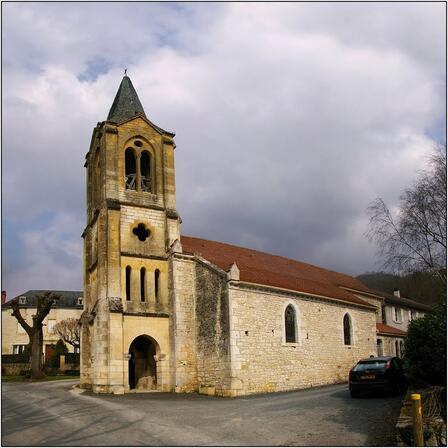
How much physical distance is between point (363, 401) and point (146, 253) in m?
13.0

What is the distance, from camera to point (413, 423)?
10109 mm

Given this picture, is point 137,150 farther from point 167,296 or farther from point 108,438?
point 108,438

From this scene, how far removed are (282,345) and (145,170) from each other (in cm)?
1197

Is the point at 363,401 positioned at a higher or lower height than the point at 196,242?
lower

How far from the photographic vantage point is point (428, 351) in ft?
43.3

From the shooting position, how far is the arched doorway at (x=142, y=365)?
88.2ft

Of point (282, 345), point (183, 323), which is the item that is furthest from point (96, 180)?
point (282, 345)

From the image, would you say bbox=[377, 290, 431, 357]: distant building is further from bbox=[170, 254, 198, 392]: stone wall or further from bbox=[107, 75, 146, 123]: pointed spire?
bbox=[107, 75, 146, 123]: pointed spire

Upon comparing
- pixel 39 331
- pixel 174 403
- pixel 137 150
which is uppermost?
pixel 137 150

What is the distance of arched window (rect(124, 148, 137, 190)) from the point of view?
28.4 m

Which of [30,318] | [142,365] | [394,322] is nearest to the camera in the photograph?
[142,365]

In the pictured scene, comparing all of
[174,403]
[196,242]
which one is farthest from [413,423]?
[196,242]

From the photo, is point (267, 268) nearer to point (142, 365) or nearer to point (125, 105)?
point (142, 365)

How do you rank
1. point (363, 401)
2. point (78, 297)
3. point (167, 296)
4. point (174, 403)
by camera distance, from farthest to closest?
1. point (78, 297)
2. point (167, 296)
3. point (174, 403)
4. point (363, 401)
